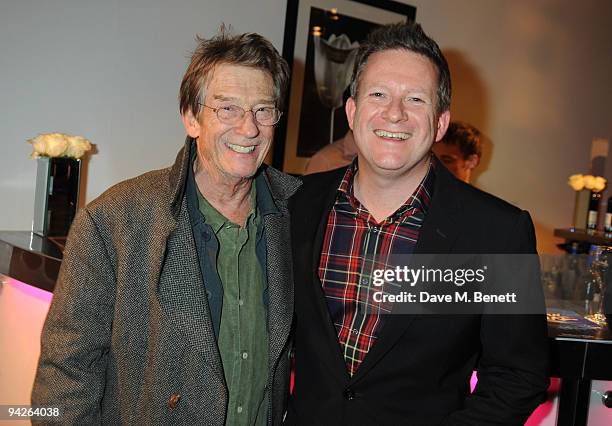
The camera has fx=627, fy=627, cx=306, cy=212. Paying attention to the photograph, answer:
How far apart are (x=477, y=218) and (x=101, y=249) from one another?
2.99 ft

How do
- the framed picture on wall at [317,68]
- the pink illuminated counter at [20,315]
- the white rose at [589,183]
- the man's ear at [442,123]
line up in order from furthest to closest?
the white rose at [589,183]
the framed picture on wall at [317,68]
the pink illuminated counter at [20,315]
the man's ear at [442,123]

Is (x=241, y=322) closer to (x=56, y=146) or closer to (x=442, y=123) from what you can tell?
(x=442, y=123)

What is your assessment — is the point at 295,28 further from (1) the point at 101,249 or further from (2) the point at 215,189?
(1) the point at 101,249

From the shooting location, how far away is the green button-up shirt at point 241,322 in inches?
61.7

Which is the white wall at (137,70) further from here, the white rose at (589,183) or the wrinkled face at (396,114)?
the wrinkled face at (396,114)

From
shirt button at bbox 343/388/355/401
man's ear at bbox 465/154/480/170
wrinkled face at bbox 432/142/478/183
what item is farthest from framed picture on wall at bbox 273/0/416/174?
shirt button at bbox 343/388/355/401

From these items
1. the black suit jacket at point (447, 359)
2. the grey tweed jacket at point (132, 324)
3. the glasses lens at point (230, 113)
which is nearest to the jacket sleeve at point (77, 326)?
the grey tweed jacket at point (132, 324)

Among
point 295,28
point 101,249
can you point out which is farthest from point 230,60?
point 295,28

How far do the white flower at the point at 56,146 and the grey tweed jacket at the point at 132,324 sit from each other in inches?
47.9

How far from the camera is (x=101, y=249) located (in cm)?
149

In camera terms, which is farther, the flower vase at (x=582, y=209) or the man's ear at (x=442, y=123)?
the flower vase at (x=582, y=209)

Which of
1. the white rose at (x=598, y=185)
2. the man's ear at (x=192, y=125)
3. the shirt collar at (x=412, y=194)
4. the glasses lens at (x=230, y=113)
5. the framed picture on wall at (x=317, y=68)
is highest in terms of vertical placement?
the framed picture on wall at (x=317, y=68)

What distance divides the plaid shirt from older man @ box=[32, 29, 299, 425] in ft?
0.44

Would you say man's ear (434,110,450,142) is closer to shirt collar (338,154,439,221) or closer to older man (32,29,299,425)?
shirt collar (338,154,439,221)
